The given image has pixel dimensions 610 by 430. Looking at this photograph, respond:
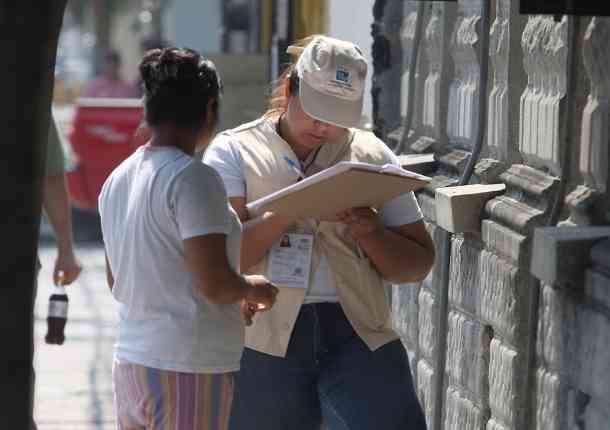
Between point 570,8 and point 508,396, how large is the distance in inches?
60.6

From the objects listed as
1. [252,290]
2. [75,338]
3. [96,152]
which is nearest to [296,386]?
[252,290]

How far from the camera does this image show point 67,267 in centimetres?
621

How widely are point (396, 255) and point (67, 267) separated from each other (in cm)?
209

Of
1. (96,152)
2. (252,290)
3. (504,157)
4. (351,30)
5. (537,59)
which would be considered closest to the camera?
(252,290)

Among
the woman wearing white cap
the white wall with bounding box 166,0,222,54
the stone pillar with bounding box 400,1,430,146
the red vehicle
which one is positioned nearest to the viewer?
the woman wearing white cap

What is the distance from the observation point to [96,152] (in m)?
17.5

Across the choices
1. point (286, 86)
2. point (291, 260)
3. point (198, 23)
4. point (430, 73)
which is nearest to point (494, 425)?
point (291, 260)

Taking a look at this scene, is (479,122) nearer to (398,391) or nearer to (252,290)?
(398,391)

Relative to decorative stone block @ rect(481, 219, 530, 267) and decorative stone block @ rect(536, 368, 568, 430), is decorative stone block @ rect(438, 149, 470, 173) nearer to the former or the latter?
decorative stone block @ rect(481, 219, 530, 267)

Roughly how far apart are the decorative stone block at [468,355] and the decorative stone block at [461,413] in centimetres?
4

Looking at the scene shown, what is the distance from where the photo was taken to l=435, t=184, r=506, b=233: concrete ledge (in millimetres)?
5797

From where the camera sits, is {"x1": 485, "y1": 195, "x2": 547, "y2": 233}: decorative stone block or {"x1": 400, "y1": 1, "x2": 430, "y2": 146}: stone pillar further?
{"x1": 400, "y1": 1, "x2": 430, "y2": 146}: stone pillar

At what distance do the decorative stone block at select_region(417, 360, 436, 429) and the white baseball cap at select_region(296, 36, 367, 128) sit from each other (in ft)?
7.85

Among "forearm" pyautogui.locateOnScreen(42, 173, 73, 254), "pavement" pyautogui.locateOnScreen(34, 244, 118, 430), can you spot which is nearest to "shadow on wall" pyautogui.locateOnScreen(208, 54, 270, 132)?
"pavement" pyautogui.locateOnScreen(34, 244, 118, 430)
